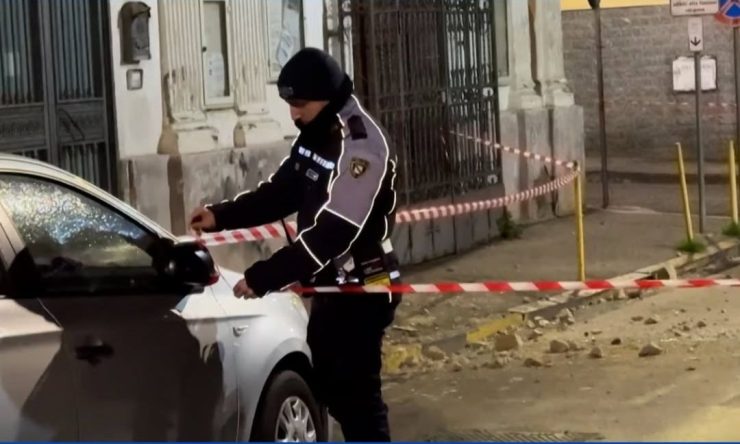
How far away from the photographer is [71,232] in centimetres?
563

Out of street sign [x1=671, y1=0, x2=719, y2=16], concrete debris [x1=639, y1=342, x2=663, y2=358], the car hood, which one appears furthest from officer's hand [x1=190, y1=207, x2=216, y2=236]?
street sign [x1=671, y1=0, x2=719, y2=16]

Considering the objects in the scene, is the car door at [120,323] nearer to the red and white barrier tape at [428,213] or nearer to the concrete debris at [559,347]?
the red and white barrier tape at [428,213]

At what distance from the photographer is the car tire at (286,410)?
6207mm

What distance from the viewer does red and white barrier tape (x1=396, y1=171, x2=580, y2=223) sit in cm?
1408

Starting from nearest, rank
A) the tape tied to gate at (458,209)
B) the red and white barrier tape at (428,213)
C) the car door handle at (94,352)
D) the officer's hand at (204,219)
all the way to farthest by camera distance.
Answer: the car door handle at (94,352) < the officer's hand at (204,219) < the red and white barrier tape at (428,213) < the tape tied to gate at (458,209)

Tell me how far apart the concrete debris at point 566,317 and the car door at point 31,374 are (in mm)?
7309

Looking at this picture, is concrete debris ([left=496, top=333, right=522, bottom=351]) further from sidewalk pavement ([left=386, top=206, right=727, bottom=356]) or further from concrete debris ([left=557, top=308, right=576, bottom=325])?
concrete debris ([left=557, top=308, right=576, bottom=325])

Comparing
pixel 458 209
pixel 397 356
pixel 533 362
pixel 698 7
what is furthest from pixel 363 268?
pixel 698 7

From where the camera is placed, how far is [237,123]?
13281 millimetres

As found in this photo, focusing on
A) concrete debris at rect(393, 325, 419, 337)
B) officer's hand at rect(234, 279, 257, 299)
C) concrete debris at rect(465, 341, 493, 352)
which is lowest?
concrete debris at rect(465, 341, 493, 352)

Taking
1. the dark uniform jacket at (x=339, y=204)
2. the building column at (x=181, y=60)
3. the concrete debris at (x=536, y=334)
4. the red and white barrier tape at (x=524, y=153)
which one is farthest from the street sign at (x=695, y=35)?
the dark uniform jacket at (x=339, y=204)

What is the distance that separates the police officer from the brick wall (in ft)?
71.1

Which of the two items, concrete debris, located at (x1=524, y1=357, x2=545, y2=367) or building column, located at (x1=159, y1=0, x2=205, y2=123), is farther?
building column, located at (x1=159, y1=0, x2=205, y2=123)

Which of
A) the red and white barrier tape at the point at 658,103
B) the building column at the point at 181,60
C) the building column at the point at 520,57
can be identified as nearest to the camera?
the building column at the point at 181,60
